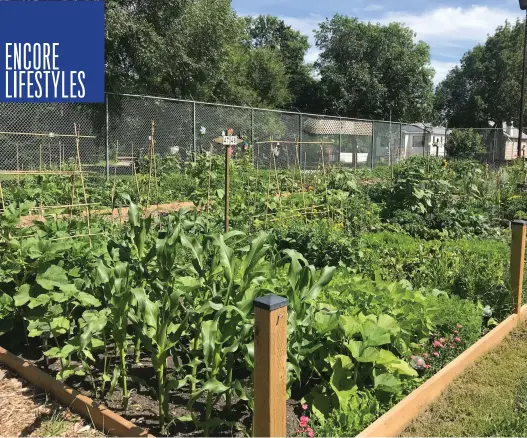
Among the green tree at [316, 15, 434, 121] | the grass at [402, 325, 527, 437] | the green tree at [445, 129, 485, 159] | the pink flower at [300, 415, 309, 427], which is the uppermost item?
the green tree at [316, 15, 434, 121]

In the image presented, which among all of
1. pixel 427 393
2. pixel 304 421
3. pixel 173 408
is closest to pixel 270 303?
pixel 304 421

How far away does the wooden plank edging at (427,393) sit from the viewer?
260cm

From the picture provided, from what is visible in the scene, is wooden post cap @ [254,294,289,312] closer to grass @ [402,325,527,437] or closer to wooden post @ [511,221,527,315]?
grass @ [402,325,527,437]

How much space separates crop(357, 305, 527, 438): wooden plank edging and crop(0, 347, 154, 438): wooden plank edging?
1.19 m

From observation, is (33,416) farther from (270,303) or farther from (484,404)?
(484,404)

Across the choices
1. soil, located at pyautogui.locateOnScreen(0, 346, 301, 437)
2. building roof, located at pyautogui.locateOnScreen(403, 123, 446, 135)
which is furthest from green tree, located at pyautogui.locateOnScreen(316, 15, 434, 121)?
soil, located at pyautogui.locateOnScreen(0, 346, 301, 437)

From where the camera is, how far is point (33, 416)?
2732 millimetres

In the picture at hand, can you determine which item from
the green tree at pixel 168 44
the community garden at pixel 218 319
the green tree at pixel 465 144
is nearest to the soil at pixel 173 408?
the community garden at pixel 218 319

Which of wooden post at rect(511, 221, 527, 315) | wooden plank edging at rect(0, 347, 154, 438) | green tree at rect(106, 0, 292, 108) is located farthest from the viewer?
green tree at rect(106, 0, 292, 108)

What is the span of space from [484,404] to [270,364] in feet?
6.02

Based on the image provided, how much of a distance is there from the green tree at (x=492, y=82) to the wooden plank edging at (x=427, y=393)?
5187 centimetres

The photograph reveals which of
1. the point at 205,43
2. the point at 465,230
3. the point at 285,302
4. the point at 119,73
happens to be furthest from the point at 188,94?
the point at 285,302

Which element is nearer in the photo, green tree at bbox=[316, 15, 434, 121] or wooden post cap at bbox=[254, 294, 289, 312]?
wooden post cap at bbox=[254, 294, 289, 312]

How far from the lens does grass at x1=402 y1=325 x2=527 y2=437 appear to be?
2.77 m
